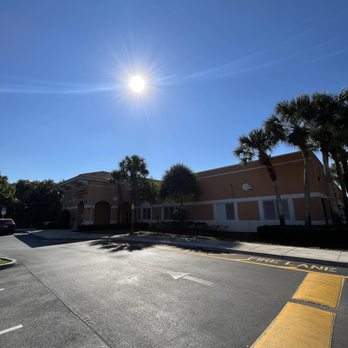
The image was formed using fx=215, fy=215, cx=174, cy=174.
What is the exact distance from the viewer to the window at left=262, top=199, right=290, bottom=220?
17.8 m

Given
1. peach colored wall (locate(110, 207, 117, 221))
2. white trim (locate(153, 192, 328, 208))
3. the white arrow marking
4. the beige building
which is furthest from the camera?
peach colored wall (locate(110, 207, 117, 221))

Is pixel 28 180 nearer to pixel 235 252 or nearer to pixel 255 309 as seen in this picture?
pixel 235 252

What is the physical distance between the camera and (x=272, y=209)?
61.2ft

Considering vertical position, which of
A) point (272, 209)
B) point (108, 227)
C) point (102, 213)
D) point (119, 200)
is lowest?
point (108, 227)

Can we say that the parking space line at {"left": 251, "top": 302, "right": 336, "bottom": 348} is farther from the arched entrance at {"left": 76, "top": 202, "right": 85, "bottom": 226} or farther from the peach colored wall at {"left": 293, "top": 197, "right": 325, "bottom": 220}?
the arched entrance at {"left": 76, "top": 202, "right": 85, "bottom": 226}

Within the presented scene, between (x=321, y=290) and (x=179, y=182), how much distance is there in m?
18.0

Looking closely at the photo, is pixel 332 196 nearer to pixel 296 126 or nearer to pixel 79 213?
pixel 296 126

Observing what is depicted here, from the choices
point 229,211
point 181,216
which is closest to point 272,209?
point 229,211

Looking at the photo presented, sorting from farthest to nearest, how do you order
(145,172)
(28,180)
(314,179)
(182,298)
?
(28,180)
(145,172)
(314,179)
(182,298)

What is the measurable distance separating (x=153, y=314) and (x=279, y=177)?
1744cm

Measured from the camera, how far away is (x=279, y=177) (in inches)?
732

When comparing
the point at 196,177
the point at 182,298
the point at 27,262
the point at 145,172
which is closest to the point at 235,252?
the point at 182,298

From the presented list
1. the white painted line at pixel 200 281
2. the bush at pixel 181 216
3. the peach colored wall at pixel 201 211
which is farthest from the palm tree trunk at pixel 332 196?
the bush at pixel 181 216

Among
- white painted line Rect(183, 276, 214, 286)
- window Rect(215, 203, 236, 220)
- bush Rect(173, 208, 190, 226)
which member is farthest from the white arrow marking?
bush Rect(173, 208, 190, 226)
